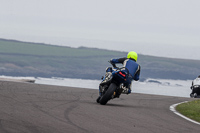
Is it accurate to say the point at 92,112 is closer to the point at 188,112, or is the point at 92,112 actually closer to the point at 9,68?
the point at 188,112

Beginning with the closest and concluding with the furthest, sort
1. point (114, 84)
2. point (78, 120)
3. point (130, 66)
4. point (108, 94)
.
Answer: point (78, 120), point (108, 94), point (114, 84), point (130, 66)

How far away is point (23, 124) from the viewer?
372 inches

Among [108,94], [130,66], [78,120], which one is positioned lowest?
[78,120]

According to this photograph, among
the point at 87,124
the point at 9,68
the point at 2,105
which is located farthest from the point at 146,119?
the point at 9,68

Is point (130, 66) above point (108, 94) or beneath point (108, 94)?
above

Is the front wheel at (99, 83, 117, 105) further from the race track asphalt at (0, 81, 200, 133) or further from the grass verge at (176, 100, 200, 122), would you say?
the grass verge at (176, 100, 200, 122)

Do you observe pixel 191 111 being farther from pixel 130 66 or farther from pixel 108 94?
pixel 108 94

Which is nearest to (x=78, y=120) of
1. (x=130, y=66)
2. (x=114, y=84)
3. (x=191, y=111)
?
(x=114, y=84)

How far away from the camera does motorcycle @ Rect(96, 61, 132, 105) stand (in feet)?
50.2

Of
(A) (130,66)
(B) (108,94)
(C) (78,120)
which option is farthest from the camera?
(A) (130,66)

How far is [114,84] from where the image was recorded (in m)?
15.5

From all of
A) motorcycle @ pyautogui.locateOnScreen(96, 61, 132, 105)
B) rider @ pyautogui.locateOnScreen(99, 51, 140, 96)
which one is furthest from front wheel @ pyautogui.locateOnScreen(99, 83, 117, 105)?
rider @ pyautogui.locateOnScreen(99, 51, 140, 96)

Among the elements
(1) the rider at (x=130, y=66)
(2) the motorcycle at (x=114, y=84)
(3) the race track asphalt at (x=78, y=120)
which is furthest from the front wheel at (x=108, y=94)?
(3) the race track asphalt at (x=78, y=120)

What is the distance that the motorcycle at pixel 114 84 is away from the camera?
50.2 ft
